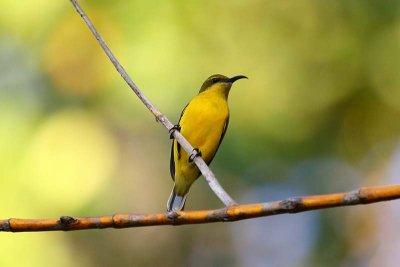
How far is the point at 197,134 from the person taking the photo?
4430 mm

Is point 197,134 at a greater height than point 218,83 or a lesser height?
lesser

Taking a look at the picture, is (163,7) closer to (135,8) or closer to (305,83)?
(135,8)

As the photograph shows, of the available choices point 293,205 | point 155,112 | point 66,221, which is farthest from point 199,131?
point 293,205

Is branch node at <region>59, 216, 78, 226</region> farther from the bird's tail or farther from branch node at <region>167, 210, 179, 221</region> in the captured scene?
the bird's tail

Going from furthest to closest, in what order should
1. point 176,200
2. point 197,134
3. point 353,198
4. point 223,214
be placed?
point 176,200 < point 197,134 < point 223,214 < point 353,198

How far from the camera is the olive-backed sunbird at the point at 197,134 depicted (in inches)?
175

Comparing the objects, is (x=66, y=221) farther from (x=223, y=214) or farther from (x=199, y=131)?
(x=199, y=131)

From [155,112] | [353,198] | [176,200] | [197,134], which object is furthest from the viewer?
[176,200]

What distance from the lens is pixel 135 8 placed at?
497cm

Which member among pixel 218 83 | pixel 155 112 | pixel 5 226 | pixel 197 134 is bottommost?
pixel 197 134

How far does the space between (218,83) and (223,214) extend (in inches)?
130

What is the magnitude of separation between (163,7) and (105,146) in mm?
1127

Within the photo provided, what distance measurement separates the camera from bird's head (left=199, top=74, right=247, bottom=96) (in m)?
4.73

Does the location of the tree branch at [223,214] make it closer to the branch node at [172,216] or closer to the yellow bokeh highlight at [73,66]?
the branch node at [172,216]
